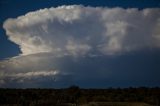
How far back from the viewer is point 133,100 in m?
65.4

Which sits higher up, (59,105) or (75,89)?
(75,89)

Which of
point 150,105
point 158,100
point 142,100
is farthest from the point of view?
point 142,100

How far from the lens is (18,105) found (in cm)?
5525

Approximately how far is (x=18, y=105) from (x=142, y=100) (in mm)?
21370

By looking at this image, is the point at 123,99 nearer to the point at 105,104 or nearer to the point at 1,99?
the point at 105,104

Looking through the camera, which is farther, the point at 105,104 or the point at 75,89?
the point at 75,89

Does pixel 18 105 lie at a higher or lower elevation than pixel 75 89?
lower

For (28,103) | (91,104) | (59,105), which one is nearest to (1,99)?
(28,103)

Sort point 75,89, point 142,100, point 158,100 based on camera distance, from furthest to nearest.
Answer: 1. point 75,89
2. point 142,100
3. point 158,100

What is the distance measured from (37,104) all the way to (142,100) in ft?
61.5

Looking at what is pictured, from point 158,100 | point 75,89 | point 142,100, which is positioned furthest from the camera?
point 75,89

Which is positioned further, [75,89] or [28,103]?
[75,89]

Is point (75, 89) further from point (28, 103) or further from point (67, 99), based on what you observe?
point (28, 103)

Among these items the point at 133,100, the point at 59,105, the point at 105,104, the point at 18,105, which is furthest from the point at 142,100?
the point at 18,105
